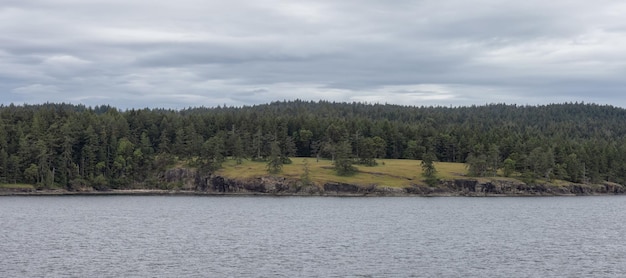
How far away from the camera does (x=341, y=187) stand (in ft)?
603

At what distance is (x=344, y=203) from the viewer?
503 ft

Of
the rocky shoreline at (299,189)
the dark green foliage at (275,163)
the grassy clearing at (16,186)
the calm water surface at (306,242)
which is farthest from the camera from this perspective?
the dark green foliage at (275,163)

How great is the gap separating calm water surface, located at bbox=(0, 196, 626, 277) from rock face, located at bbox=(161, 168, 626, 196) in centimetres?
4827

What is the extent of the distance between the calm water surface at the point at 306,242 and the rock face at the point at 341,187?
1900 inches

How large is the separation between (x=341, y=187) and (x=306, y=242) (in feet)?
341

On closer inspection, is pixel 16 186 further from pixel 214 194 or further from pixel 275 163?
pixel 275 163

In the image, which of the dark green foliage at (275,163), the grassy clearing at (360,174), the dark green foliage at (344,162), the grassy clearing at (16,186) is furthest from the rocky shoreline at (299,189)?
the dark green foliage at (344,162)

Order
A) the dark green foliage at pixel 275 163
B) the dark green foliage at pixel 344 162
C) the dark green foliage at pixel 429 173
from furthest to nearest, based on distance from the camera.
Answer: the dark green foliage at pixel 344 162
the dark green foliage at pixel 275 163
the dark green foliage at pixel 429 173

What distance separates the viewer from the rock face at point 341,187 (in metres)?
183

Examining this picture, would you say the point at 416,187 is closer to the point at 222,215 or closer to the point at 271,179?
the point at 271,179

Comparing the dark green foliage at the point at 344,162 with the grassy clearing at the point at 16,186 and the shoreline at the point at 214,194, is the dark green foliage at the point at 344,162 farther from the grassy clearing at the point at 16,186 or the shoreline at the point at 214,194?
the grassy clearing at the point at 16,186

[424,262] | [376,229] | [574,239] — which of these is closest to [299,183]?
[376,229]

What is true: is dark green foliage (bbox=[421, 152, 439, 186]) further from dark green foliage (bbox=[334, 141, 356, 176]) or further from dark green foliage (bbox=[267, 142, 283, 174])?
dark green foliage (bbox=[267, 142, 283, 174])

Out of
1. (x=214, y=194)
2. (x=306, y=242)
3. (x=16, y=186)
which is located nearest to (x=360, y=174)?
(x=214, y=194)
